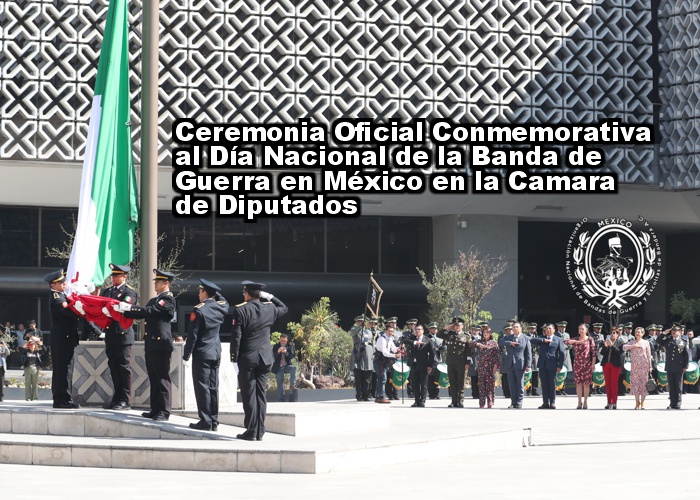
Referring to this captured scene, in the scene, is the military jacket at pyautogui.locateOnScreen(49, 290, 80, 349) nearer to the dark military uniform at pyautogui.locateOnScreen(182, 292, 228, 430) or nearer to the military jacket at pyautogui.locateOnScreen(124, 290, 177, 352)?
the military jacket at pyautogui.locateOnScreen(124, 290, 177, 352)

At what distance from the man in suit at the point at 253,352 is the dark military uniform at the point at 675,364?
11.2m

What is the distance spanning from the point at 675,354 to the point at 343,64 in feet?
51.2

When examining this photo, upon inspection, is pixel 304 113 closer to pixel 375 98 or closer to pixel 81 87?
pixel 375 98

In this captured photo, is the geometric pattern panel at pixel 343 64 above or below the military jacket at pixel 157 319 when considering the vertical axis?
above

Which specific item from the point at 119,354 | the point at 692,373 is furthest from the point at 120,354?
the point at 692,373

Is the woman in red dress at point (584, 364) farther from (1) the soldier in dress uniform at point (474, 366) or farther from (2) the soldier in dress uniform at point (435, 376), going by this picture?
(2) the soldier in dress uniform at point (435, 376)

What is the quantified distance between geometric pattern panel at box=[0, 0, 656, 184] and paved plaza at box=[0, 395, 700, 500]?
19.8 m

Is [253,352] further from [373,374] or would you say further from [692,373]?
[692,373]

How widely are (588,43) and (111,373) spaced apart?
26.0 m

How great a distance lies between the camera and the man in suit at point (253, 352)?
1273 centimetres

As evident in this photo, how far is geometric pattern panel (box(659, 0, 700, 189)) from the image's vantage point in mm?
36844

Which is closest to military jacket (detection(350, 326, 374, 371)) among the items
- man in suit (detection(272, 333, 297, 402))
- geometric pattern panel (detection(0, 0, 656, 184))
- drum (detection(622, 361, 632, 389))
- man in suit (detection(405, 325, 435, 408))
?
man in suit (detection(405, 325, 435, 408))

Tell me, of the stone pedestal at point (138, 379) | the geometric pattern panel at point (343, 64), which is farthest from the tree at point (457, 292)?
the stone pedestal at point (138, 379)

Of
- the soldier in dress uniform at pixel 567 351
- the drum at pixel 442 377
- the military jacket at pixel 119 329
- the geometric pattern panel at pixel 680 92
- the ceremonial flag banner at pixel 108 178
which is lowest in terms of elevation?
the drum at pixel 442 377
